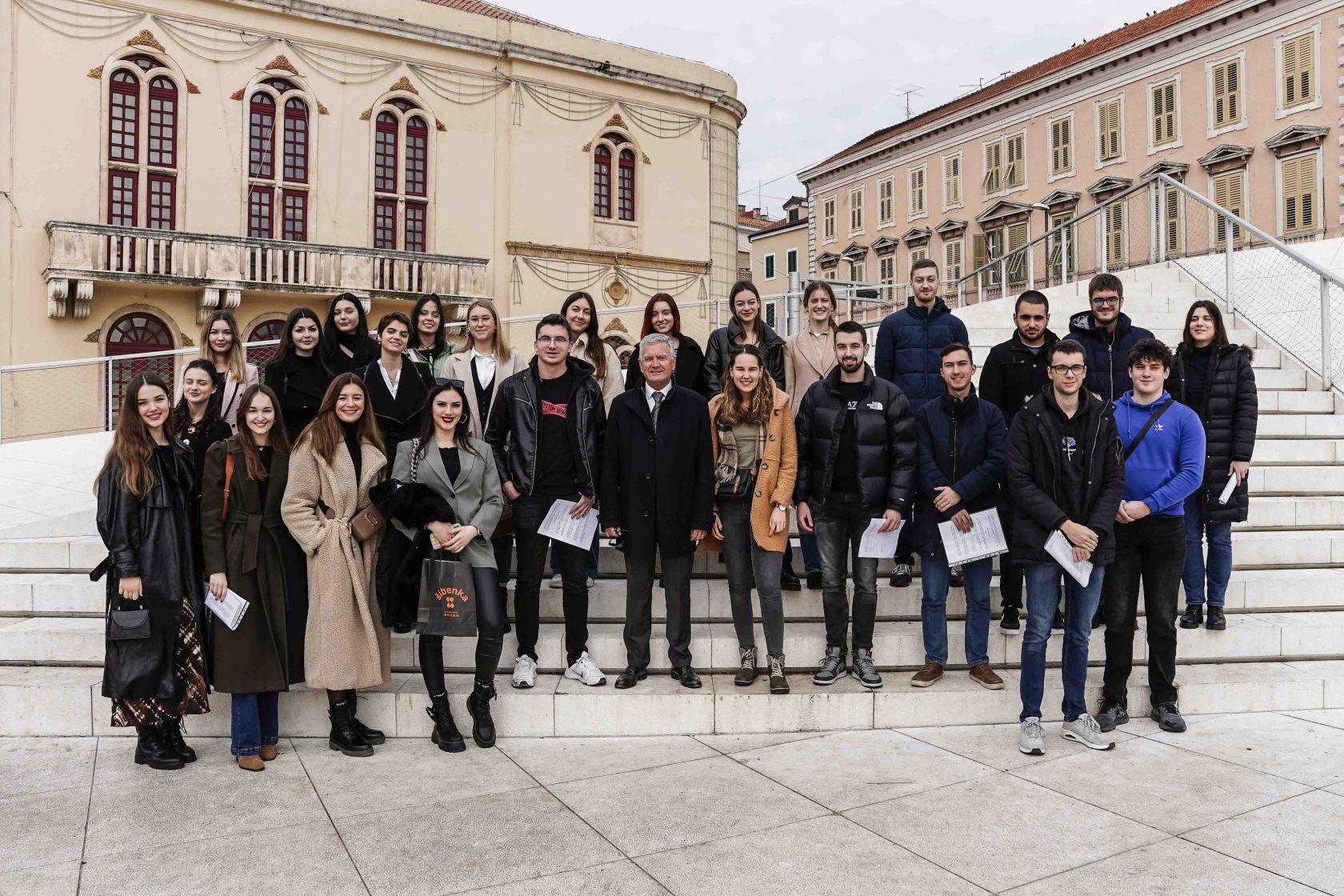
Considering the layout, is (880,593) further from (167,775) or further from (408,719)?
(167,775)

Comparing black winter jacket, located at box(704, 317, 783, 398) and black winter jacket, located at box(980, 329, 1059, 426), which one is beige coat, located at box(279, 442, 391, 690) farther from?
black winter jacket, located at box(980, 329, 1059, 426)

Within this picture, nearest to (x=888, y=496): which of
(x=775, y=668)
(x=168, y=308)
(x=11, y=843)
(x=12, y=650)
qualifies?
(x=775, y=668)

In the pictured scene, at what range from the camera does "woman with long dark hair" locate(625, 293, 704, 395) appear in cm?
598

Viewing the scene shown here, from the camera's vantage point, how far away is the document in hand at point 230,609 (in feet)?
15.0

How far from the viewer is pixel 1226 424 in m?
5.95

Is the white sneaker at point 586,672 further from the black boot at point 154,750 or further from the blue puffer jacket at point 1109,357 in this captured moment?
the blue puffer jacket at point 1109,357

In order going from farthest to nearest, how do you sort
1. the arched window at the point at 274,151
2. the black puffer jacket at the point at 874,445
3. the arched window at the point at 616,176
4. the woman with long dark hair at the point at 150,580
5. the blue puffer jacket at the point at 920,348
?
the arched window at the point at 616,176 → the arched window at the point at 274,151 → the blue puffer jacket at the point at 920,348 → the black puffer jacket at the point at 874,445 → the woman with long dark hair at the point at 150,580

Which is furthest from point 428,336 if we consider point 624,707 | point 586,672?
point 624,707

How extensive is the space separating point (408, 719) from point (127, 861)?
1675mm

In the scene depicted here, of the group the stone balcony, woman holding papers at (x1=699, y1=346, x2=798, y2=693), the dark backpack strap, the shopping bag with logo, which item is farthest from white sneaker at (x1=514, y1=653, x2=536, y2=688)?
the stone balcony

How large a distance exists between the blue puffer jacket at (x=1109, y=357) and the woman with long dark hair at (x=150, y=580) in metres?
5.18

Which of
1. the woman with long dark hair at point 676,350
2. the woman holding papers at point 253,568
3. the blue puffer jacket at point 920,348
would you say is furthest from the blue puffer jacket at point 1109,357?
the woman holding papers at point 253,568

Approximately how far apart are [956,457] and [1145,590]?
116 cm

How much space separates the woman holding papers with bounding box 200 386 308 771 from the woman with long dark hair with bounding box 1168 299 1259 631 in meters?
5.09
